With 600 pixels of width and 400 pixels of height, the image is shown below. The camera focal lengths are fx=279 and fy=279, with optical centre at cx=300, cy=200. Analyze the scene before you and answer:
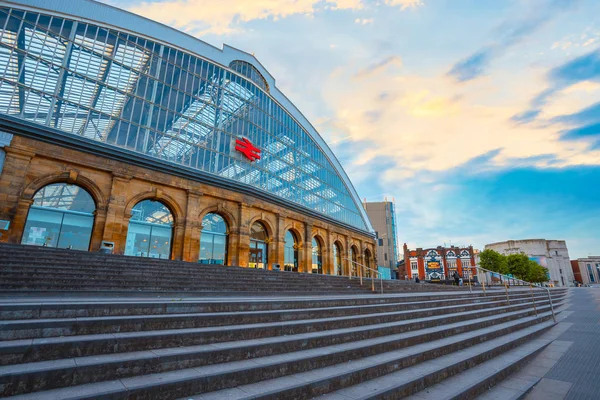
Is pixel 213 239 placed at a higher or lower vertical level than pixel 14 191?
lower

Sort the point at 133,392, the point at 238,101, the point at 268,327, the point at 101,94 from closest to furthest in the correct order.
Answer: the point at 133,392
the point at 268,327
the point at 101,94
the point at 238,101

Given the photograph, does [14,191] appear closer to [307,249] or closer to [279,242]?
[279,242]

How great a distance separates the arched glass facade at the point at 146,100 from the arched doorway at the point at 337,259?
8.06m

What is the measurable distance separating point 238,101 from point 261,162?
22.6ft

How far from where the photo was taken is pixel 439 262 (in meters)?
92.1

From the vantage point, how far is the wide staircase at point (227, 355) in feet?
10.2

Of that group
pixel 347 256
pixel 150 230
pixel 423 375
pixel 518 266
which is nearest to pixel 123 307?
pixel 423 375

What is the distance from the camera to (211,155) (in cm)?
2578

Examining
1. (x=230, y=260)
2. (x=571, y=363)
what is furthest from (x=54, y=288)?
(x=230, y=260)

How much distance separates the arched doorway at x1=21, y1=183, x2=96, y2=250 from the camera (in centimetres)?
1855

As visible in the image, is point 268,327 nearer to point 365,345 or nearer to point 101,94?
point 365,345

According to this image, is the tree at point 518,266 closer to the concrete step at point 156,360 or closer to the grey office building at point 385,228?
the grey office building at point 385,228

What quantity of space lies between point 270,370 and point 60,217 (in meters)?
22.7

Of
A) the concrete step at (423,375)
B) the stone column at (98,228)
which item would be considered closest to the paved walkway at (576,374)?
the concrete step at (423,375)
